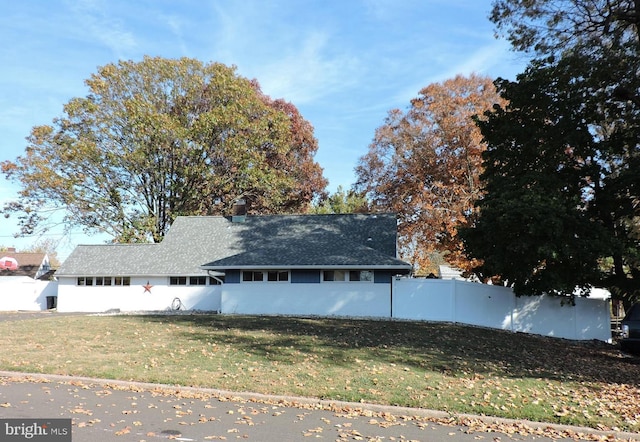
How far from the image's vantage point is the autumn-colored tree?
1261 inches

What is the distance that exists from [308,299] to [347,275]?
2.15 meters

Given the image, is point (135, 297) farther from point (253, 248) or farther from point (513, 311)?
point (513, 311)

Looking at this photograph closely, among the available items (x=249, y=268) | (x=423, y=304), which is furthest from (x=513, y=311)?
(x=249, y=268)

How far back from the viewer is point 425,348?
45.4ft

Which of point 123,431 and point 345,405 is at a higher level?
point 123,431

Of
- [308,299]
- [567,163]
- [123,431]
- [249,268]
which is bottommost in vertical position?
[123,431]

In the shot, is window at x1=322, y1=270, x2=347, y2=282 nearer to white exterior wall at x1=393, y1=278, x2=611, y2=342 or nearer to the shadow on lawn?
white exterior wall at x1=393, y1=278, x2=611, y2=342

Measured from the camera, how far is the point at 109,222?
126 feet

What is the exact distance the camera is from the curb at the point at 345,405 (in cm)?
707

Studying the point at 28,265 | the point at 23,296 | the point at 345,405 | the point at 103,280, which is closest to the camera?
the point at 345,405

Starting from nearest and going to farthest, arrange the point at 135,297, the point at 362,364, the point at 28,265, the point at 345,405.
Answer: the point at 345,405
the point at 362,364
the point at 135,297
the point at 28,265

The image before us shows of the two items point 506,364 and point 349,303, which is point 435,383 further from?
point 349,303

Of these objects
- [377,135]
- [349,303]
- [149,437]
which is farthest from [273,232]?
[149,437]

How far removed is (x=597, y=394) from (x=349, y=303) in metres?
14.7
